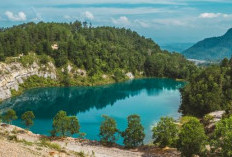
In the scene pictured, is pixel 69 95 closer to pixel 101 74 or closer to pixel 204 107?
pixel 101 74

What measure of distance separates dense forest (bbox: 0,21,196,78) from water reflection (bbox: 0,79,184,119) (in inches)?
589

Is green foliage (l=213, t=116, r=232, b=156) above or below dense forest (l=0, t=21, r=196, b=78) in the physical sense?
below

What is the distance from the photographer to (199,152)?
37.4 metres

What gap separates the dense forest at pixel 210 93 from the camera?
72.1m

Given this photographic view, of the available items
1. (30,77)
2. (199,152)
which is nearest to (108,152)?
(199,152)

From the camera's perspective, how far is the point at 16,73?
330 feet

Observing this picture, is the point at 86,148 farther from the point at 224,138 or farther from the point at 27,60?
the point at 27,60

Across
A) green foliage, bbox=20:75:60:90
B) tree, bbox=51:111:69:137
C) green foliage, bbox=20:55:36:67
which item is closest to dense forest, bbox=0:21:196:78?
green foliage, bbox=20:55:36:67

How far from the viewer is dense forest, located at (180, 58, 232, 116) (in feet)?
237

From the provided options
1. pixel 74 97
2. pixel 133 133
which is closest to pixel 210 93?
pixel 133 133

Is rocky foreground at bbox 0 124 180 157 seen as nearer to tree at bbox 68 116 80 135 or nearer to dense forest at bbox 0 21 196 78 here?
tree at bbox 68 116 80 135

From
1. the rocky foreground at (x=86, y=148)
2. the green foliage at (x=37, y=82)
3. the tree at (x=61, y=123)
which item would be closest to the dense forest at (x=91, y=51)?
the green foliage at (x=37, y=82)

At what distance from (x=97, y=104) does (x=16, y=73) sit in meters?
32.4

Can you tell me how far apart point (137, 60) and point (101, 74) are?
32.0 meters
